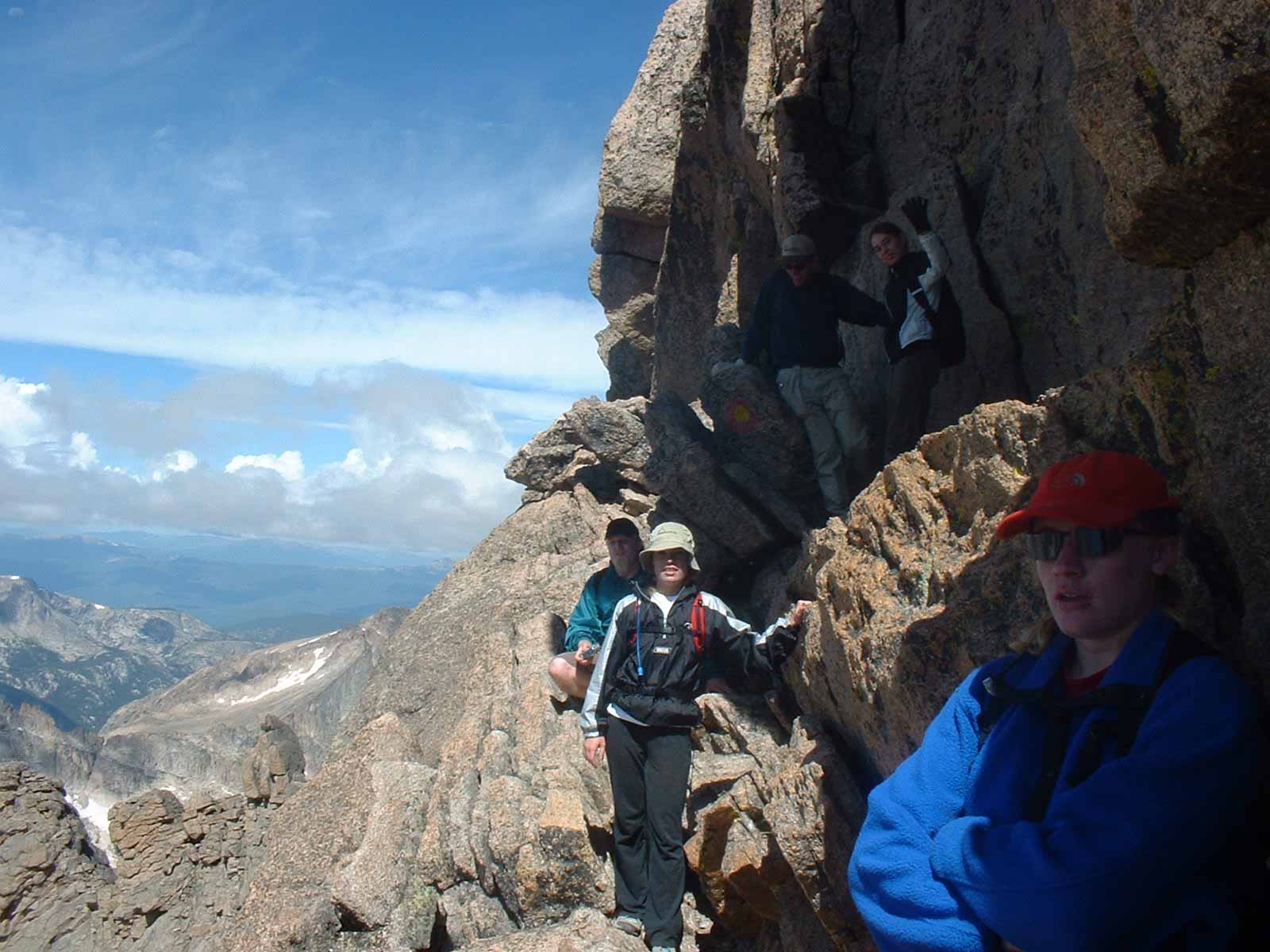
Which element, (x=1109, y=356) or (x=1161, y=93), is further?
(x=1109, y=356)

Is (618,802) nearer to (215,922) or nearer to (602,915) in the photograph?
(602,915)

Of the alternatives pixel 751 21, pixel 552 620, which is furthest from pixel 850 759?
pixel 751 21

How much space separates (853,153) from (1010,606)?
1200 cm

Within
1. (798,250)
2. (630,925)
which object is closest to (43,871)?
(630,925)

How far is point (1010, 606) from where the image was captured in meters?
6.97

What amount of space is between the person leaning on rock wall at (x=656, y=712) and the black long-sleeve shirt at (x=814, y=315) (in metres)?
4.34

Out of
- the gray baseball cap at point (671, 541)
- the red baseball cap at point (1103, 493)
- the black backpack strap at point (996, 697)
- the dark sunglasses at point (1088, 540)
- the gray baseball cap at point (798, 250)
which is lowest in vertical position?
the black backpack strap at point (996, 697)

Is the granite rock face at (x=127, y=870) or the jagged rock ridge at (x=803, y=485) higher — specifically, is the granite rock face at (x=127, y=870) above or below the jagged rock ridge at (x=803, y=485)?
below

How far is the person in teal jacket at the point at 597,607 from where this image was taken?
44.1 feet

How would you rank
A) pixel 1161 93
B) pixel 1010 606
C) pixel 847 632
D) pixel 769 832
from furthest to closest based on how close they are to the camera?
pixel 769 832 → pixel 847 632 → pixel 1010 606 → pixel 1161 93

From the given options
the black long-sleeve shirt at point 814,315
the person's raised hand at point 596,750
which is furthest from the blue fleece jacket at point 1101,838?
the black long-sleeve shirt at point 814,315

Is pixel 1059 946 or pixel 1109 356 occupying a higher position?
pixel 1109 356

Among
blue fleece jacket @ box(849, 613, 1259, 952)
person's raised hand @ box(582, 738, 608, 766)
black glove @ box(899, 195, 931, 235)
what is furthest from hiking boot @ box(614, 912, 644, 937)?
black glove @ box(899, 195, 931, 235)

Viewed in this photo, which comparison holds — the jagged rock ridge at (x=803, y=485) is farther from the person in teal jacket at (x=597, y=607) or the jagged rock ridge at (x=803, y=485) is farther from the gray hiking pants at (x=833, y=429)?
the person in teal jacket at (x=597, y=607)
